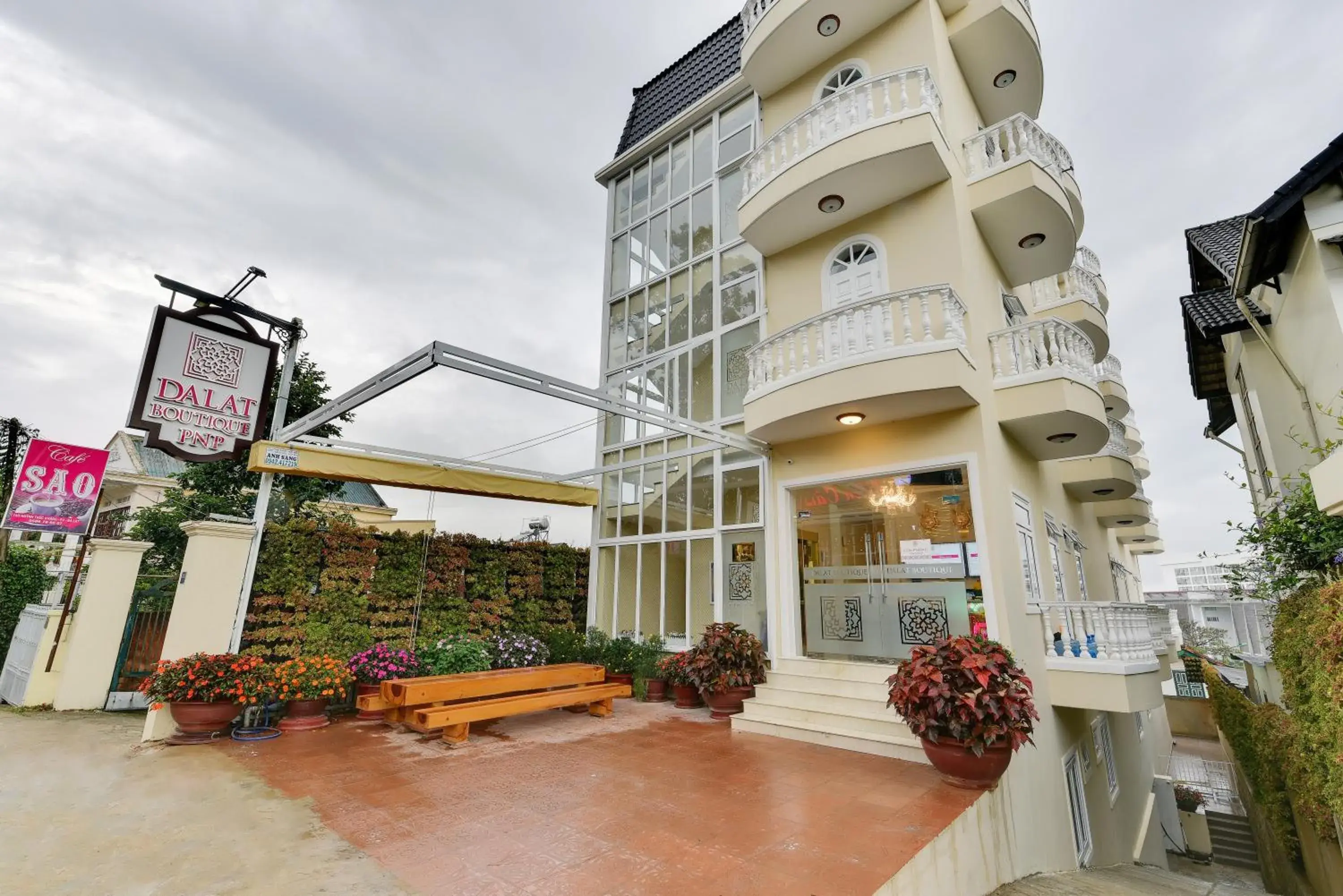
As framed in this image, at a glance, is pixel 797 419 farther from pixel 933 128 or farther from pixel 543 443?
pixel 543 443

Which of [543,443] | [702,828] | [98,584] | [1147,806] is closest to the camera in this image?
[702,828]

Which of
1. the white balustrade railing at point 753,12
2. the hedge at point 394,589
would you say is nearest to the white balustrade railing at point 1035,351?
the white balustrade railing at point 753,12

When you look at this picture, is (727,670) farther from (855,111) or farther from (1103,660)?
(855,111)

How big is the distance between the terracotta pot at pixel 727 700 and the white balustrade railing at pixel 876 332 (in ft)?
12.3

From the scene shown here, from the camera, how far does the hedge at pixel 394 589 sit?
677 centimetres

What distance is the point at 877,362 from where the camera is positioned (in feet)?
19.0

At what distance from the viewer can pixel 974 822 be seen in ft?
12.6

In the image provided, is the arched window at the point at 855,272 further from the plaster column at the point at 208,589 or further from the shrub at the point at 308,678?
the plaster column at the point at 208,589

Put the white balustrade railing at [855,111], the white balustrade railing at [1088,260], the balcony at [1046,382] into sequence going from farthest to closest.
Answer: the white balustrade railing at [1088,260]
the white balustrade railing at [855,111]
the balcony at [1046,382]

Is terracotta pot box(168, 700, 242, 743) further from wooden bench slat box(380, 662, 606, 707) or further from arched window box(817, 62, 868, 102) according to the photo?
arched window box(817, 62, 868, 102)

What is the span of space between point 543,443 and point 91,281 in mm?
6411

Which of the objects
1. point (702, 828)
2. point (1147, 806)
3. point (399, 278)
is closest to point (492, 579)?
point (399, 278)

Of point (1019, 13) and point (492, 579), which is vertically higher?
point (1019, 13)

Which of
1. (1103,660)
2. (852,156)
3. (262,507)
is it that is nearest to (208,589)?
(262,507)
